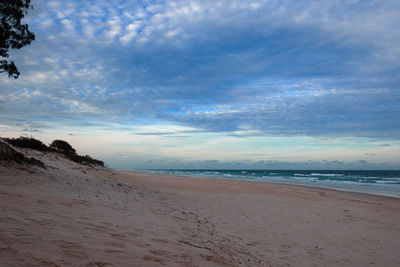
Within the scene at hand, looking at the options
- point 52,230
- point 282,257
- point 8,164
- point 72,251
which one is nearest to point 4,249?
point 72,251

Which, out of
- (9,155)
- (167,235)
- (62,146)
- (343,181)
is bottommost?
(343,181)

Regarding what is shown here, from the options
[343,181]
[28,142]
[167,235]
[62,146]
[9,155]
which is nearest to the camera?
[167,235]

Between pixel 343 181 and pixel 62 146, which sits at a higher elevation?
pixel 62 146

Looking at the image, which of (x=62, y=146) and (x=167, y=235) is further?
(x=62, y=146)

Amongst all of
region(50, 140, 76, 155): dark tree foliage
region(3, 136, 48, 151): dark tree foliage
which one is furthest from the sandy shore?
region(50, 140, 76, 155): dark tree foliage

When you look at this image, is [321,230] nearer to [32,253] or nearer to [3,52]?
[32,253]

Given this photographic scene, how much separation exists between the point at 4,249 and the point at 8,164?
846 cm

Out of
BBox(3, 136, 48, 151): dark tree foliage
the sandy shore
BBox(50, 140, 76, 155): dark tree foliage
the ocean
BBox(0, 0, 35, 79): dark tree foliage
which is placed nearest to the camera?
the sandy shore

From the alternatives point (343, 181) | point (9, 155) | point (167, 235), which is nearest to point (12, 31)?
point (9, 155)

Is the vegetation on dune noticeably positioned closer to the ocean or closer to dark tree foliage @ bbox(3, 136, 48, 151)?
dark tree foliage @ bbox(3, 136, 48, 151)

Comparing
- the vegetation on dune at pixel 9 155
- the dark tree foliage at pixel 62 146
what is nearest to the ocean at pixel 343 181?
the vegetation on dune at pixel 9 155

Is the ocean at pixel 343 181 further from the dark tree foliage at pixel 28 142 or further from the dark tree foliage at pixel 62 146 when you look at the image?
the dark tree foliage at pixel 28 142

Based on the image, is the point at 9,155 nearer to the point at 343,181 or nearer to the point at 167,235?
the point at 167,235

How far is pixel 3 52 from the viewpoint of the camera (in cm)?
1096
